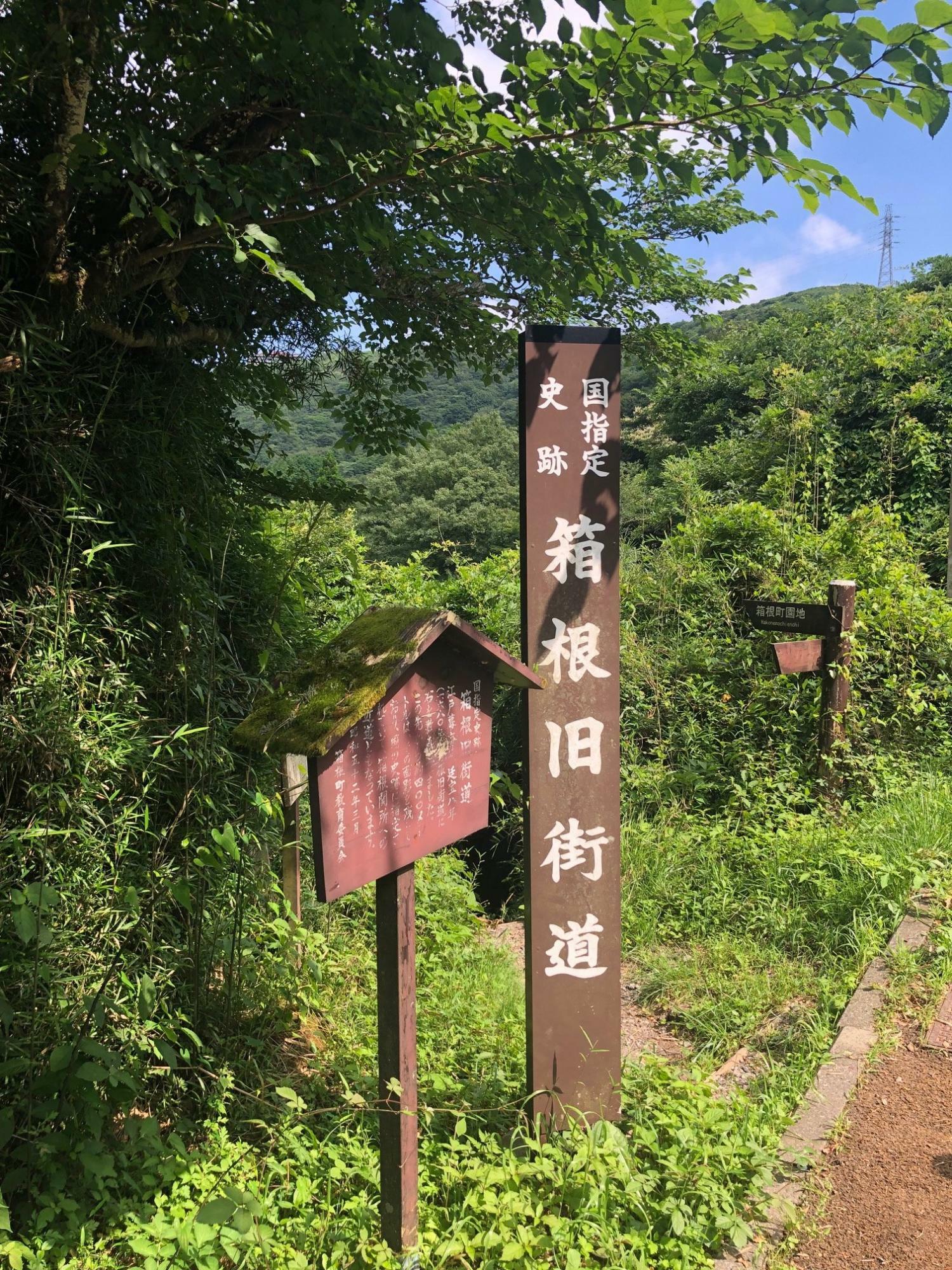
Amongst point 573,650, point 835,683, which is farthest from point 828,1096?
point 835,683

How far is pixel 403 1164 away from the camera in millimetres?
2145

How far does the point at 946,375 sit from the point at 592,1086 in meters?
9.31

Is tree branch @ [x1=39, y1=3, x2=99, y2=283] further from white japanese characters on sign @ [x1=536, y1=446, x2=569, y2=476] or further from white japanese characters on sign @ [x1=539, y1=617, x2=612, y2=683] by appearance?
white japanese characters on sign @ [x1=539, y1=617, x2=612, y2=683]

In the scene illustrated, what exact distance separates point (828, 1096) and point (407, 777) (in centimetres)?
219

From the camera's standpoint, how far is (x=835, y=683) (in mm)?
5379

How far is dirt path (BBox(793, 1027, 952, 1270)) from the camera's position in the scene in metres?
2.39

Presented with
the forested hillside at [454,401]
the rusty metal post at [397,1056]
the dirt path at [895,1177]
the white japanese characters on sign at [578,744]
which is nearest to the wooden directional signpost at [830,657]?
the forested hillside at [454,401]

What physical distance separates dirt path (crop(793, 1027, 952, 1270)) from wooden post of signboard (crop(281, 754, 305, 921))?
224cm

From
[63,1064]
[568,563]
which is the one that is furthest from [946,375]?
[63,1064]

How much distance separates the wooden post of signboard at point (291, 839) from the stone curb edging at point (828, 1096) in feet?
6.75

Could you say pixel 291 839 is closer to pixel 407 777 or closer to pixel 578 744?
pixel 578 744

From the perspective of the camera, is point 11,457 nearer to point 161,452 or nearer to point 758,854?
point 161,452

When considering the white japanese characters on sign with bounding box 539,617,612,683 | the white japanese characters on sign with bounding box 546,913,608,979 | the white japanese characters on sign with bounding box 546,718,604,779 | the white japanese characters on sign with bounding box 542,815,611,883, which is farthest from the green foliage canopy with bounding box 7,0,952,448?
the white japanese characters on sign with bounding box 546,913,608,979

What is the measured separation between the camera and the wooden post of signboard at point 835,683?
5.32 m
